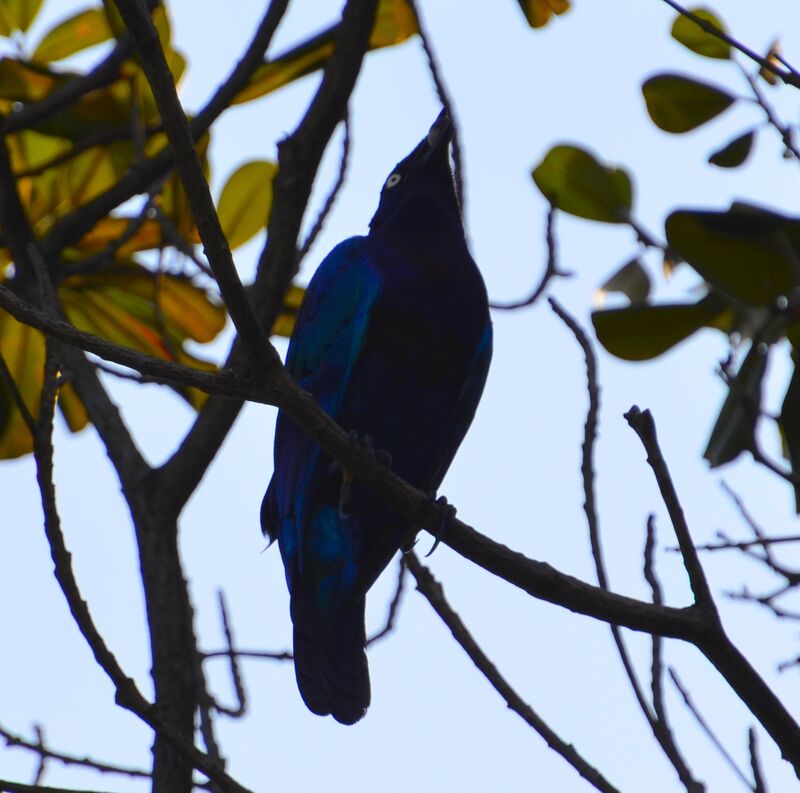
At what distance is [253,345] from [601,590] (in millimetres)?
738

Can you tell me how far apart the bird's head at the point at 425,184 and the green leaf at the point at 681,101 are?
667 millimetres

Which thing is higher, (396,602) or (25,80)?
(25,80)

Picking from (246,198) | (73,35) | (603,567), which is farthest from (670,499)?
(73,35)

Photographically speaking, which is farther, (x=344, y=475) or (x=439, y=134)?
(x=439, y=134)

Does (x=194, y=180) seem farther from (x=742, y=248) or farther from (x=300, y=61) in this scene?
(x=300, y=61)

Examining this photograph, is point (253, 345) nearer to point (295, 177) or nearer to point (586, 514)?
point (586, 514)

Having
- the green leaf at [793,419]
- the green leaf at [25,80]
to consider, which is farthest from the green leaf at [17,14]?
the green leaf at [793,419]

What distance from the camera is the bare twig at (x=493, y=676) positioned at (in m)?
2.20

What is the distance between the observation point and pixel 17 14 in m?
3.99

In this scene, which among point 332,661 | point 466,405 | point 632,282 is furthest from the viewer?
point 632,282

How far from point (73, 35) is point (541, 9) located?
4.98 feet

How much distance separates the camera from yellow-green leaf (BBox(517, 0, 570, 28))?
362 centimetres

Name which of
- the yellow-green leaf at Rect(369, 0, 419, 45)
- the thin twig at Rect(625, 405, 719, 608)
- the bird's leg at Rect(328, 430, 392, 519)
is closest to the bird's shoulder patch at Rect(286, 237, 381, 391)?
the bird's leg at Rect(328, 430, 392, 519)

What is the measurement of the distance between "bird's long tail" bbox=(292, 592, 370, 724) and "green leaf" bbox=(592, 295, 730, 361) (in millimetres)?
978
